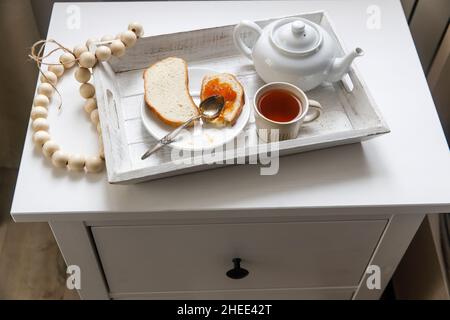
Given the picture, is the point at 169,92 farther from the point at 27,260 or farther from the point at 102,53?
the point at 27,260

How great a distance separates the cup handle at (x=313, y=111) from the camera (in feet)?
2.24

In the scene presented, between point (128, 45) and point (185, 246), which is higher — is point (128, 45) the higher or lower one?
the higher one

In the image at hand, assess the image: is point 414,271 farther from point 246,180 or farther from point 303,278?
point 246,180

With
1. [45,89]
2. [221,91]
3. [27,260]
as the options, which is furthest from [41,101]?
[27,260]

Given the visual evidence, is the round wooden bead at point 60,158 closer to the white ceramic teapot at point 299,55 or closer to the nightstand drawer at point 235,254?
the nightstand drawer at point 235,254

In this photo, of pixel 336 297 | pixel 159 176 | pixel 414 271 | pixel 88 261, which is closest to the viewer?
pixel 159 176

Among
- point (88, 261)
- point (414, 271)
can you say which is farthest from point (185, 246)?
point (414, 271)

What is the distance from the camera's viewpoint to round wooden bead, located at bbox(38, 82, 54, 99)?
72cm

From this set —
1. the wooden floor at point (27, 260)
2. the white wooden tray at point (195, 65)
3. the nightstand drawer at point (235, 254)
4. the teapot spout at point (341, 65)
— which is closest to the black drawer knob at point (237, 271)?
the nightstand drawer at point (235, 254)

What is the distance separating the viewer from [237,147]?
2.26ft

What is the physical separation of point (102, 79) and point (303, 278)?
41 centimetres

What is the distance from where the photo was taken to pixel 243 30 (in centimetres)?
74

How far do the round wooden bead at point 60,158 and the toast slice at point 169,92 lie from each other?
0.40ft

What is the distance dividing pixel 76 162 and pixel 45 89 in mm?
132
